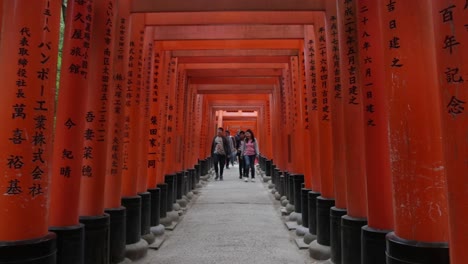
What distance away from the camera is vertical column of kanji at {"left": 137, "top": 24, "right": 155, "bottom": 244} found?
492 centimetres

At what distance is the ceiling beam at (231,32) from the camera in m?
5.77

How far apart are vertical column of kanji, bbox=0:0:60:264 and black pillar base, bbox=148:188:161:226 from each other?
2.93m

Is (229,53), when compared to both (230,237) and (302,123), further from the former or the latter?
(230,237)

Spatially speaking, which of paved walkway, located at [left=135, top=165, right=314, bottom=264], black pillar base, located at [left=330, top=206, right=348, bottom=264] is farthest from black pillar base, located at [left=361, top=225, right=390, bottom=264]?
paved walkway, located at [left=135, top=165, right=314, bottom=264]

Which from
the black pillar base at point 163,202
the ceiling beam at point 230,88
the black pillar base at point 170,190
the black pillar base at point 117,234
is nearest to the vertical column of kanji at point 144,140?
the black pillar base at point 163,202

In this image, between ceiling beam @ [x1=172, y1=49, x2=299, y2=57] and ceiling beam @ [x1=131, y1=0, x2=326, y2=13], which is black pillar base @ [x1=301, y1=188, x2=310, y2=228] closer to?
ceiling beam @ [x1=131, y1=0, x2=326, y2=13]

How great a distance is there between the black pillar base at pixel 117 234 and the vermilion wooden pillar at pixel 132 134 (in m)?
0.37

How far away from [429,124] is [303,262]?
7.94 feet

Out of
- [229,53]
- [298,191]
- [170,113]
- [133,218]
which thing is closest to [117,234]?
[133,218]

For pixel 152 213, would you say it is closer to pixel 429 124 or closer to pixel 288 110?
pixel 288 110

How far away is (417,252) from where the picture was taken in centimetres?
224

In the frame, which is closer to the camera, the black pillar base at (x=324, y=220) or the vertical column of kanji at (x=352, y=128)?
the vertical column of kanji at (x=352, y=128)

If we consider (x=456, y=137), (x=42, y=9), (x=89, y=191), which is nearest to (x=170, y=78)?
(x=89, y=191)

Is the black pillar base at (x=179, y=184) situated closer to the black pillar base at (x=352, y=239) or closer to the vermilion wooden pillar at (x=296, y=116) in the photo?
the vermilion wooden pillar at (x=296, y=116)
